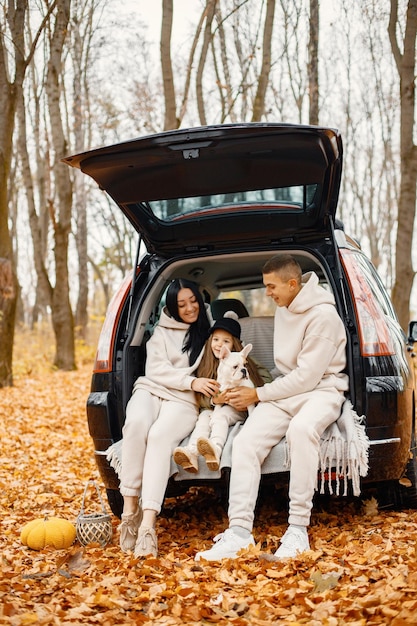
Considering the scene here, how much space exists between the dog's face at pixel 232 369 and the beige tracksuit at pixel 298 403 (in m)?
0.16

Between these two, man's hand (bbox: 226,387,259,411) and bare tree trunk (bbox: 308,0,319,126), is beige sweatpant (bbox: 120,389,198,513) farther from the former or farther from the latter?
bare tree trunk (bbox: 308,0,319,126)

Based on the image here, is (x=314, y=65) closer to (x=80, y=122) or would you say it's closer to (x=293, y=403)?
(x=80, y=122)

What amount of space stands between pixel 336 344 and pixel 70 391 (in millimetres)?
8232

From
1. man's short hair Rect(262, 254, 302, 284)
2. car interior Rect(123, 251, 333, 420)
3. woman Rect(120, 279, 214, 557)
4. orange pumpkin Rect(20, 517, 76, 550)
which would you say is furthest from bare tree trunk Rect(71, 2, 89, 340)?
orange pumpkin Rect(20, 517, 76, 550)

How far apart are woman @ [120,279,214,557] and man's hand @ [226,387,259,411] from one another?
0.12 metres

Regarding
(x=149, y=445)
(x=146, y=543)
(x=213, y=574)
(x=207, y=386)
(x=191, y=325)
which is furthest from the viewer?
(x=191, y=325)

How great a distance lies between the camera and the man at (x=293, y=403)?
149 inches

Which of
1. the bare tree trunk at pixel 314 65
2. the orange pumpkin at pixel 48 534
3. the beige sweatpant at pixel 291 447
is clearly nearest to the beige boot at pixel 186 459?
the beige sweatpant at pixel 291 447

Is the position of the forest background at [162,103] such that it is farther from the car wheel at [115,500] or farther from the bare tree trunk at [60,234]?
the car wheel at [115,500]

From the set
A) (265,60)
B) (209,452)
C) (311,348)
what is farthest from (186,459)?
(265,60)

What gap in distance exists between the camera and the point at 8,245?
35.2 ft

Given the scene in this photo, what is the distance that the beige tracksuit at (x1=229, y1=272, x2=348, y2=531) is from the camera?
382cm

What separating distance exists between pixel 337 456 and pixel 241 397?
682mm

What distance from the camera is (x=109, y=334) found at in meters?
4.53
